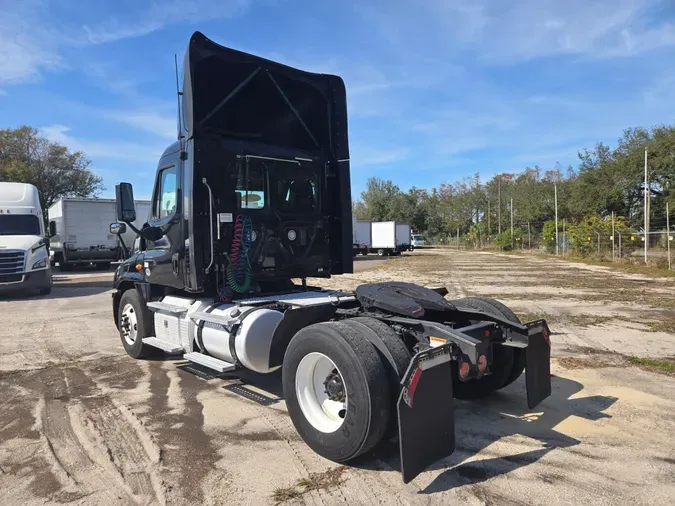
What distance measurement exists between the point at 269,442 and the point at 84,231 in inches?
941

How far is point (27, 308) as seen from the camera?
12727mm

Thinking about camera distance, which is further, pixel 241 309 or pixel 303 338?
pixel 241 309

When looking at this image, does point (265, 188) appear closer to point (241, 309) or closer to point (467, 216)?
point (241, 309)

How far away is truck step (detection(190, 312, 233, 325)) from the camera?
5.24m

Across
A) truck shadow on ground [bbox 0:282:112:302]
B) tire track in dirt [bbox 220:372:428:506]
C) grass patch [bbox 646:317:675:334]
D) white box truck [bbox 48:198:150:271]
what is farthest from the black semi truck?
white box truck [bbox 48:198:150:271]

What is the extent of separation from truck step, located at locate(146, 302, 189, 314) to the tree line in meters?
31.9

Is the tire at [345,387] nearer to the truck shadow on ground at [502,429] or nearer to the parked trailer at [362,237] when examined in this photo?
the truck shadow on ground at [502,429]

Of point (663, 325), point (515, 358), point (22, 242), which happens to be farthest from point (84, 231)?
point (515, 358)

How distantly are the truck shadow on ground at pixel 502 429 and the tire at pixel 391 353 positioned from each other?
451 mm


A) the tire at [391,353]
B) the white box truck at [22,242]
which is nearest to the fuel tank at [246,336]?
the tire at [391,353]

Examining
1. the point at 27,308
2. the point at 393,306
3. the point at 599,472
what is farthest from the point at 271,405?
the point at 27,308

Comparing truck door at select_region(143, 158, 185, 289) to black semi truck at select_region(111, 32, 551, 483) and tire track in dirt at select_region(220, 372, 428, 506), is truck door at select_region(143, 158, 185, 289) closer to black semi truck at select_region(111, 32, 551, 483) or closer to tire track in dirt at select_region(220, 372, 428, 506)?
black semi truck at select_region(111, 32, 551, 483)

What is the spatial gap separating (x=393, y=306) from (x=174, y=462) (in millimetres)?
2153

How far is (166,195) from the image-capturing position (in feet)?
21.2
